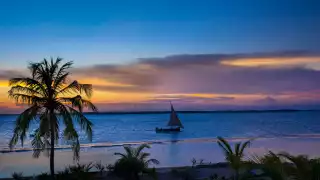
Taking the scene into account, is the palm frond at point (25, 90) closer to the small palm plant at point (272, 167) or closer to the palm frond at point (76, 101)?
the palm frond at point (76, 101)

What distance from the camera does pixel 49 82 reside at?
13.3 meters

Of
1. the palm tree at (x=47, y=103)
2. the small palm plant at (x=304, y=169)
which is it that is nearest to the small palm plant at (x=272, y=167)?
the small palm plant at (x=304, y=169)

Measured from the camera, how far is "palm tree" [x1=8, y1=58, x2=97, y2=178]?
1299 centimetres

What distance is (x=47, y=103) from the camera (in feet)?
43.1

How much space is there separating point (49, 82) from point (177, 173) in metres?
6.87

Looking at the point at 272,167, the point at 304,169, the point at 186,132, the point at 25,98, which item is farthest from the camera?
the point at 186,132

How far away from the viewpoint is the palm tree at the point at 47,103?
12992mm

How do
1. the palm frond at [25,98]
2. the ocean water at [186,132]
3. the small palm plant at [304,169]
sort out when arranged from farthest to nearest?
the ocean water at [186,132]
the palm frond at [25,98]
the small palm plant at [304,169]

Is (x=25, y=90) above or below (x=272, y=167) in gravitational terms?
above

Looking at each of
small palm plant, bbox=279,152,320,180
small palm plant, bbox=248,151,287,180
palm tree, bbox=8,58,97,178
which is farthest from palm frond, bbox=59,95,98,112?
small palm plant, bbox=279,152,320,180

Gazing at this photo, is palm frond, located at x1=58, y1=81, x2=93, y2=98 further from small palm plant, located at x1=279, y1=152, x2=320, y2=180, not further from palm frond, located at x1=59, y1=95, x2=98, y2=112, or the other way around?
small palm plant, located at x1=279, y1=152, x2=320, y2=180

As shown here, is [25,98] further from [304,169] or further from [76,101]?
[304,169]

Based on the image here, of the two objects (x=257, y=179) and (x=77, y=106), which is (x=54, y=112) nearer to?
(x=77, y=106)

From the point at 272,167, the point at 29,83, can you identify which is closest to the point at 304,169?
the point at 272,167
